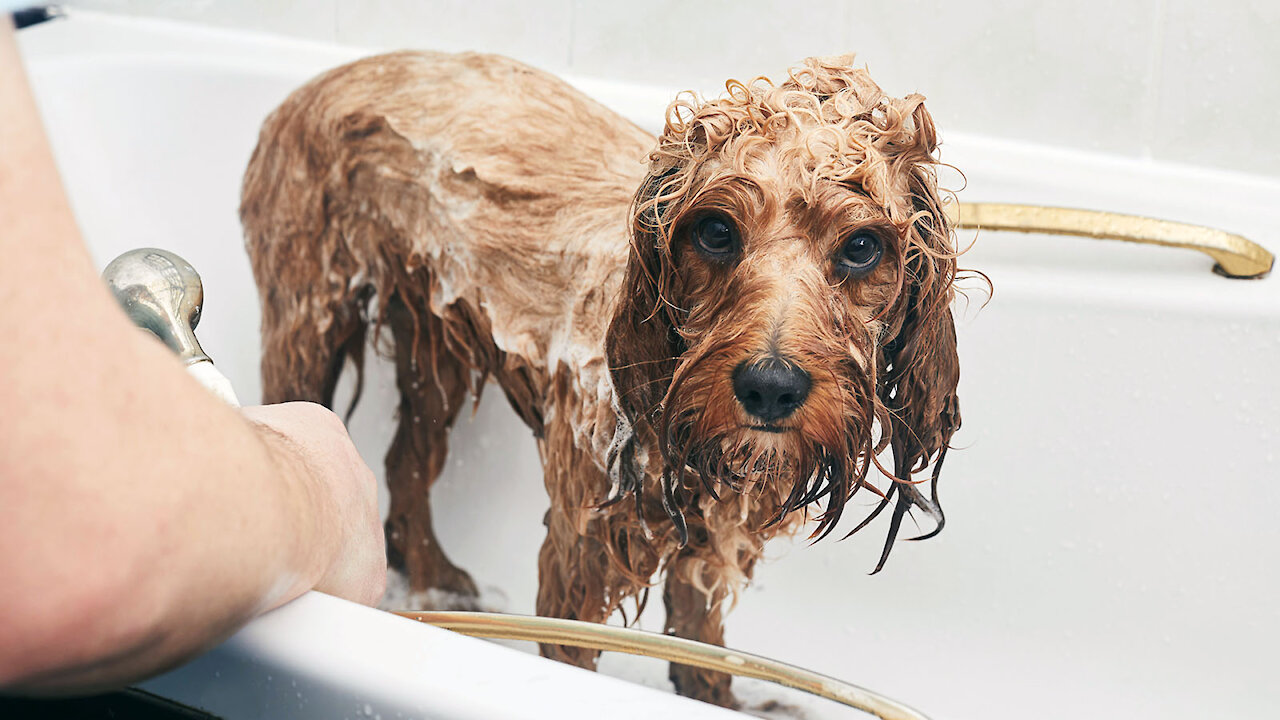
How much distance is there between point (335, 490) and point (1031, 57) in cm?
148

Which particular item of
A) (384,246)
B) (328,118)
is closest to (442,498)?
(384,246)

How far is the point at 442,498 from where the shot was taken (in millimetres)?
1980

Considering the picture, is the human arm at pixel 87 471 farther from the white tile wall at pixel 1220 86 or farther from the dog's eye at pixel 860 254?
the white tile wall at pixel 1220 86

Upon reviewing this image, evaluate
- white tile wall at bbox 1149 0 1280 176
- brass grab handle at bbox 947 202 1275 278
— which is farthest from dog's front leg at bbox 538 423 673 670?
white tile wall at bbox 1149 0 1280 176

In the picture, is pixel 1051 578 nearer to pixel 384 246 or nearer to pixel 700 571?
pixel 700 571

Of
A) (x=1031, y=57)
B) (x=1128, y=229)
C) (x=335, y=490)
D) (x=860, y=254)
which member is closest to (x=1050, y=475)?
(x=1128, y=229)

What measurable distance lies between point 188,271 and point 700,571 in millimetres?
735

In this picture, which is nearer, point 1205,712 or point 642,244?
point 642,244

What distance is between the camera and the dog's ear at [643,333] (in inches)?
39.8

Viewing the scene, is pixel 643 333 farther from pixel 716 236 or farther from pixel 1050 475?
pixel 1050 475

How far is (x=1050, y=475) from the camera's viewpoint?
1655 millimetres

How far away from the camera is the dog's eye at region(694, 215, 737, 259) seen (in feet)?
3.07

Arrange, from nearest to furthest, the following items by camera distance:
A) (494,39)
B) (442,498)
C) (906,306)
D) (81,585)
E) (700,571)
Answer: (81,585), (906,306), (700,571), (442,498), (494,39)

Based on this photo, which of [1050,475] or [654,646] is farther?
[1050,475]
